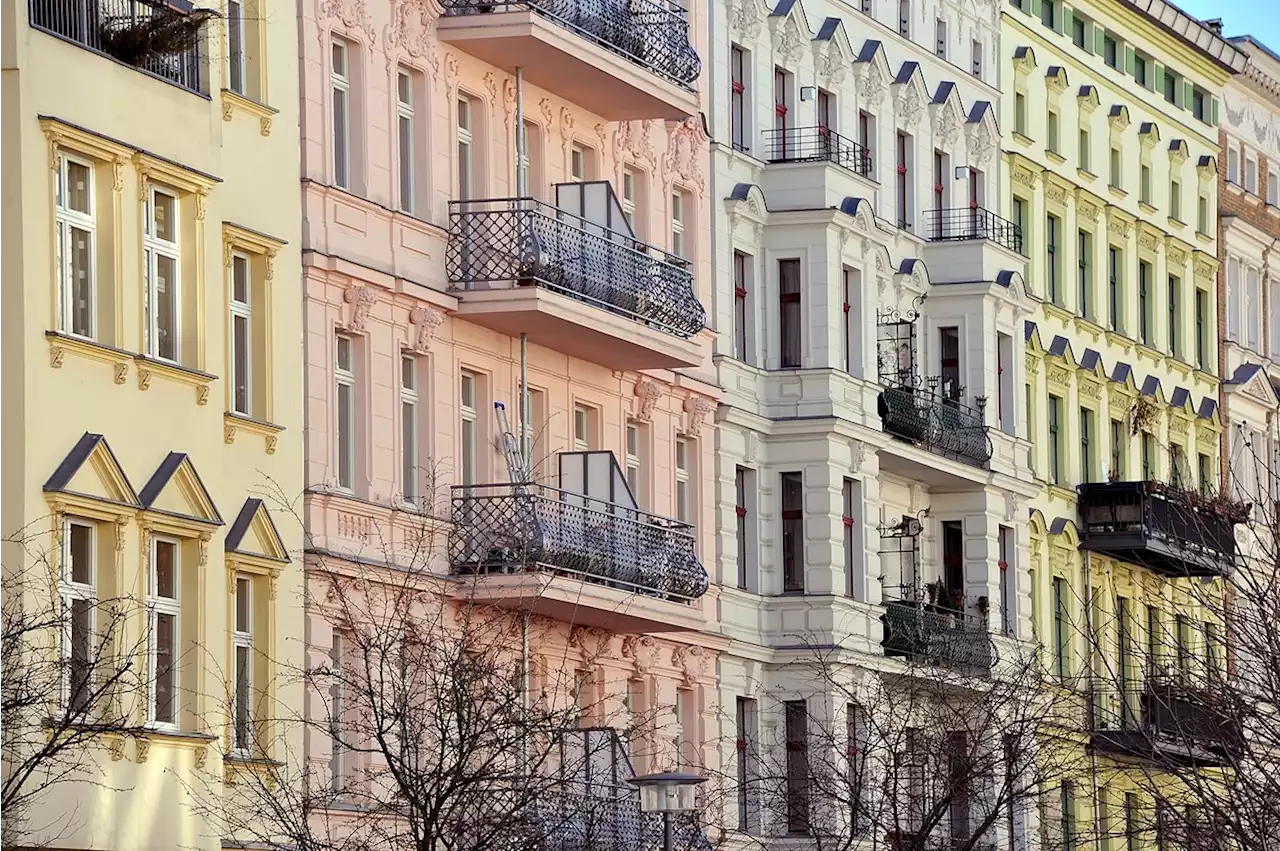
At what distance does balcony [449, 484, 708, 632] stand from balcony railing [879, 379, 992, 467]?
26.9 feet

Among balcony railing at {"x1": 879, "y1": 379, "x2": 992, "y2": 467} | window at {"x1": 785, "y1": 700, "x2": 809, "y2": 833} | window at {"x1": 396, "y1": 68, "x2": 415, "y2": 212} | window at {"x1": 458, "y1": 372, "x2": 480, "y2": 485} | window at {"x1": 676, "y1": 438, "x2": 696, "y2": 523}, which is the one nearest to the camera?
window at {"x1": 396, "y1": 68, "x2": 415, "y2": 212}

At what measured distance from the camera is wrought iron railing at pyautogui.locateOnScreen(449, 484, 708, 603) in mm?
45562

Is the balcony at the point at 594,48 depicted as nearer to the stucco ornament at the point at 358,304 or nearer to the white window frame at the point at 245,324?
the stucco ornament at the point at 358,304

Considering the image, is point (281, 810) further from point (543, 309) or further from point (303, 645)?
point (543, 309)

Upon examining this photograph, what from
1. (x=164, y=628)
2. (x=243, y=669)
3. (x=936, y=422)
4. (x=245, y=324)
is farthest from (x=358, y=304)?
(x=936, y=422)

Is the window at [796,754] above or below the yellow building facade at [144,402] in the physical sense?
below

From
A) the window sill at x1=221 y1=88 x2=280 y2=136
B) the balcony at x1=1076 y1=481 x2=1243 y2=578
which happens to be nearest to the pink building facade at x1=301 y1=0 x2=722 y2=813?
the window sill at x1=221 y1=88 x2=280 y2=136

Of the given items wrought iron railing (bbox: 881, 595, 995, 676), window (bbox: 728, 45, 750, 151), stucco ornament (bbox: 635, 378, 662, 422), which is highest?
window (bbox: 728, 45, 750, 151)

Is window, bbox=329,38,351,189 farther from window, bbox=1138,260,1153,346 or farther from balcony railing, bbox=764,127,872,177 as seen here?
window, bbox=1138,260,1153,346

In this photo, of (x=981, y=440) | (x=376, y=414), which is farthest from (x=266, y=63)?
(x=981, y=440)

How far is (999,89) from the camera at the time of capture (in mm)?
66250

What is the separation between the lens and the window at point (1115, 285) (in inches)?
2837

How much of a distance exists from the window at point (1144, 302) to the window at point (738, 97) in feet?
63.9

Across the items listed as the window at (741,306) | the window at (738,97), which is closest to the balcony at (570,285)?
the window at (741,306)
